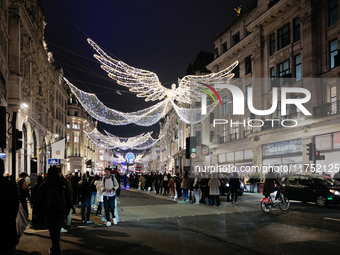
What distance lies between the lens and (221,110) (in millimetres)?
45125

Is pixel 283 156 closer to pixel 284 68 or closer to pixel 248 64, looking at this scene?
pixel 284 68

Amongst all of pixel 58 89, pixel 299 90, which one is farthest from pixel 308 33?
pixel 58 89

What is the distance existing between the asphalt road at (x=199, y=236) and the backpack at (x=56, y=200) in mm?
1637

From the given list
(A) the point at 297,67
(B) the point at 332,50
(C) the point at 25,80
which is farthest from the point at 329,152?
(C) the point at 25,80

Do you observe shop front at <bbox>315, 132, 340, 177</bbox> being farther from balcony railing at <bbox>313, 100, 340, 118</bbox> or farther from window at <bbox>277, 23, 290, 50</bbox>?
window at <bbox>277, 23, 290, 50</bbox>

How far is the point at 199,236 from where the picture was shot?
9.02m

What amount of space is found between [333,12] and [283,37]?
19.7 feet

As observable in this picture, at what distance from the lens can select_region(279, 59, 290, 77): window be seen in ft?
103

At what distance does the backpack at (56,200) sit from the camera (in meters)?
6.26

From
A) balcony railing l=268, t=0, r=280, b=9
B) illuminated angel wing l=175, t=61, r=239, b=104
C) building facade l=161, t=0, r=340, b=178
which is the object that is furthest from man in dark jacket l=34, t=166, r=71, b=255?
balcony railing l=268, t=0, r=280, b=9

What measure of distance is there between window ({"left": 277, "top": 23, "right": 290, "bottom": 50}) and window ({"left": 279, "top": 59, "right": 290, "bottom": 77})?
1656 mm

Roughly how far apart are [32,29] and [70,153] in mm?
50510

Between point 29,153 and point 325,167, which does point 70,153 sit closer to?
point 29,153

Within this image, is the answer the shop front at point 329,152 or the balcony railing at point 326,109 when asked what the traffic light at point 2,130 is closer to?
the shop front at point 329,152
